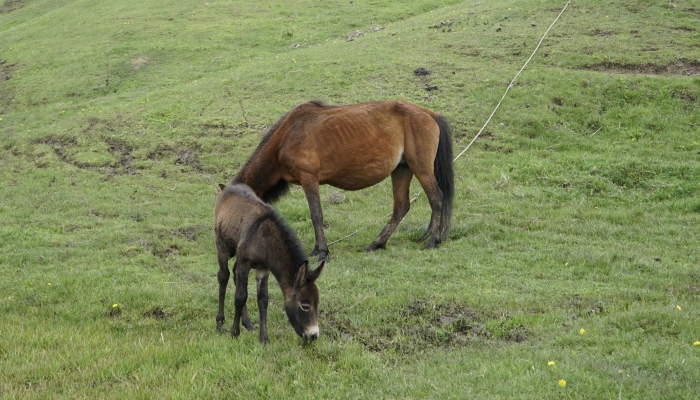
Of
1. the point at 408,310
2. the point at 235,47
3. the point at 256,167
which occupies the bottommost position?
the point at 235,47

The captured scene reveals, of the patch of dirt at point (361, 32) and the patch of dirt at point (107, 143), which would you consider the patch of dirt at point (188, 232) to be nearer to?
the patch of dirt at point (107, 143)

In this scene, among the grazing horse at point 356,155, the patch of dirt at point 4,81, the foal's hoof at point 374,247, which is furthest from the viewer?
the patch of dirt at point 4,81

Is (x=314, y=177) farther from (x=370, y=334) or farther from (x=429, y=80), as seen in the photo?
(x=429, y=80)

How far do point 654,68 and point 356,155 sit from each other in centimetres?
1241

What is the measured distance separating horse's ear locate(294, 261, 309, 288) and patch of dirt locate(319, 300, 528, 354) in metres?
0.74

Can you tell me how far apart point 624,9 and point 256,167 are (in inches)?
735

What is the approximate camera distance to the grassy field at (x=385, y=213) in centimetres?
553

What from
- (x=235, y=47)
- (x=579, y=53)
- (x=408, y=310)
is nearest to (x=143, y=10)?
Answer: (x=235, y=47)

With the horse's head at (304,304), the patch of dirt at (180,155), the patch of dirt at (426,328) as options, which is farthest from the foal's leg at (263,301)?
the patch of dirt at (180,155)

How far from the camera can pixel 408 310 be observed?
7.05 metres

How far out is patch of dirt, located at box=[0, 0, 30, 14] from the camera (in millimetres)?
44513

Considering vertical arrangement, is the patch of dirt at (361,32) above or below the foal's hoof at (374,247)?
below

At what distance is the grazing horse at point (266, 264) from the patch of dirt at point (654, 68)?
15.0 m

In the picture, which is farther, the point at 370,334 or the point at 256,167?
the point at 256,167
